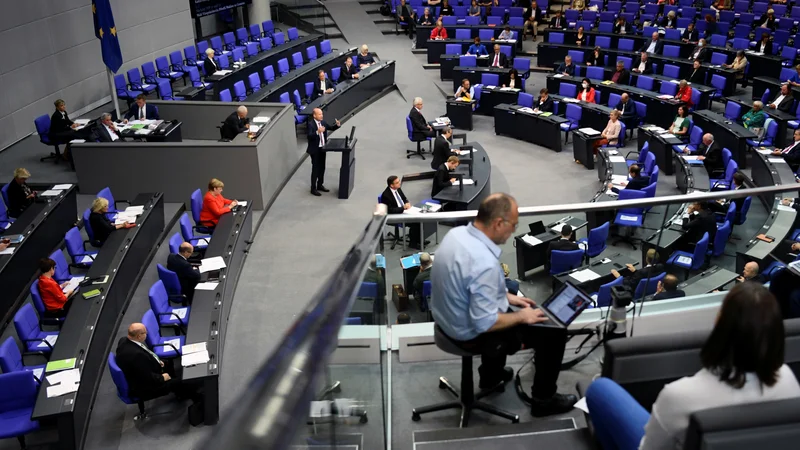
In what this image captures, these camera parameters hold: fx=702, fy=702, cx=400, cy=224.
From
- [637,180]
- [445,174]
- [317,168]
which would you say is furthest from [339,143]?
[637,180]

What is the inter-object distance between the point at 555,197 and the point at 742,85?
8671 mm

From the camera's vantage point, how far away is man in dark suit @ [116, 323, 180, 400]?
693 centimetres

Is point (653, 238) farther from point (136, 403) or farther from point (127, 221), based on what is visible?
point (127, 221)

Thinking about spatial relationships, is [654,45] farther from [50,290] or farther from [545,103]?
[50,290]

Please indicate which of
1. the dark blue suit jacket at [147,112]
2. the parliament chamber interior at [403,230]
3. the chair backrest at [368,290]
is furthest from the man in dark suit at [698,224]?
the dark blue suit jacket at [147,112]

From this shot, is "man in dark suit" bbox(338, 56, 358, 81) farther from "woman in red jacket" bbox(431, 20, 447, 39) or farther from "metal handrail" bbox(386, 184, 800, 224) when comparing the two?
"metal handrail" bbox(386, 184, 800, 224)

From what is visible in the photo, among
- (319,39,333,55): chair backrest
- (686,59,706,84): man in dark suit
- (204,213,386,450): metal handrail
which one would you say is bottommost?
(686,59,706,84): man in dark suit

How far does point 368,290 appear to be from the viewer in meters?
3.02

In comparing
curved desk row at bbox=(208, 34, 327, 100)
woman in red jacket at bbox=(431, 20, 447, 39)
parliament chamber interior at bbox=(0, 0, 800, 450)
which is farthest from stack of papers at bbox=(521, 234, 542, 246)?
woman in red jacket at bbox=(431, 20, 447, 39)

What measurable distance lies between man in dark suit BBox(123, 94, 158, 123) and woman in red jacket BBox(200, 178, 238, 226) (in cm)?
483

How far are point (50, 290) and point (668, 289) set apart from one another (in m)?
6.80

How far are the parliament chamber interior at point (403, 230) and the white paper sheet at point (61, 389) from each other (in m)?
0.03

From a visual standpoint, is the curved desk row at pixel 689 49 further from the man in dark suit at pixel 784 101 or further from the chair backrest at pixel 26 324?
the chair backrest at pixel 26 324

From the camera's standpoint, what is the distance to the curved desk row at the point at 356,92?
53.7ft
